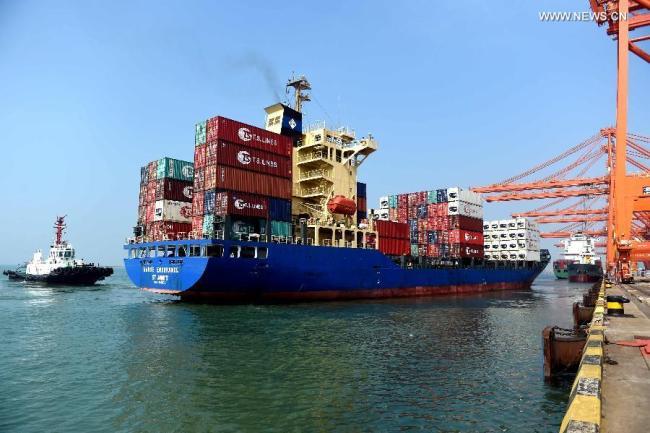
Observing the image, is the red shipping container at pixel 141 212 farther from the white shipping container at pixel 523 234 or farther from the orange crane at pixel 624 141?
the white shipping container at pixel 523 234

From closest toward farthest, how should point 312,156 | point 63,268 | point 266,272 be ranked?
point 266,272 < point 312,156 < point 63,268

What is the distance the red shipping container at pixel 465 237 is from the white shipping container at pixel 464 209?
232cm

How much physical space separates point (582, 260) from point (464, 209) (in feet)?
217

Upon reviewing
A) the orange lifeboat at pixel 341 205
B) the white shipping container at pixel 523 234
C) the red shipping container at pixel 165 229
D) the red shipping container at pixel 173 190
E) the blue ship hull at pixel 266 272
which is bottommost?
the blue ship hull at pixel 266 272

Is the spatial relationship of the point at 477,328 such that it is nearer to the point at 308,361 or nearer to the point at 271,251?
the point at 308,361

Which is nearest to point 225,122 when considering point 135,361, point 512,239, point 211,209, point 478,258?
point 211,209

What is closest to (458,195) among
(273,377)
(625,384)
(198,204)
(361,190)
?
(361,190)

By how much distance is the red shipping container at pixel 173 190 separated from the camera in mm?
37562

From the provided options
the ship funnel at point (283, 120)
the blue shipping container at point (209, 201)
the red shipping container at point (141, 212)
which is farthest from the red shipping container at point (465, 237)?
the red shipping container at point (141, 212)

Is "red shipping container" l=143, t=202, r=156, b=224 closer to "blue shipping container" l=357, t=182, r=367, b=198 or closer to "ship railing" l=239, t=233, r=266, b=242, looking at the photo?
"ship railing" l=239, t=233, r=266, b=242

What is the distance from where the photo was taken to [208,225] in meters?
32.1

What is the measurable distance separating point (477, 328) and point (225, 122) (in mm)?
22320

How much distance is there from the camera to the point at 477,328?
22953mm

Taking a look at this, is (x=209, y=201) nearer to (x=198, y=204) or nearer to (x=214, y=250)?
(x=198, y=204)
